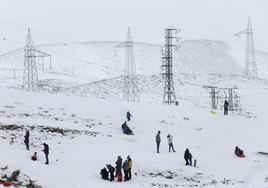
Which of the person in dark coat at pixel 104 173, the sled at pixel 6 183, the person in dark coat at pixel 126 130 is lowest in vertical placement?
the person in dark coat at pixel 104 173

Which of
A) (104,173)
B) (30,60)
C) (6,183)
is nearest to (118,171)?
(104,173)

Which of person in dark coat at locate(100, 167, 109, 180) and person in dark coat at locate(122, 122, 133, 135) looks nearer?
person in dark coat at locate(100, 167, 109, 180)

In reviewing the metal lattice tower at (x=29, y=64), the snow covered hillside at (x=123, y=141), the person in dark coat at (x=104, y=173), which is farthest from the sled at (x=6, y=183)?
the metal lattice tower at (x=29, y=64)

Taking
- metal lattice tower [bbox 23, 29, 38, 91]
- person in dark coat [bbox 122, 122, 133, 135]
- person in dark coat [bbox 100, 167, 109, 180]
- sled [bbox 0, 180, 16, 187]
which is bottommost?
person in dark coat [bbox 100, 167, 109, 180]

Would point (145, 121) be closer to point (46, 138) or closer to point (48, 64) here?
point (46, 138)

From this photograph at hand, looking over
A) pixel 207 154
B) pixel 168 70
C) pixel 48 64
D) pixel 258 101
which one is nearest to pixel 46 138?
pixel 207 154

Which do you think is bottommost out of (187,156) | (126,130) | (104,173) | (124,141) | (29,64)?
(104,173)

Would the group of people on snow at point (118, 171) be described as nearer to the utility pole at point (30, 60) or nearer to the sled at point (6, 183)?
the sled at point (6, 183)

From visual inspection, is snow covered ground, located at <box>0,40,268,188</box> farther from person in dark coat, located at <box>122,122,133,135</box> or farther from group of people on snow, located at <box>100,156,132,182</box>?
person in dark coat, located at <box>122,122,133,135</box>

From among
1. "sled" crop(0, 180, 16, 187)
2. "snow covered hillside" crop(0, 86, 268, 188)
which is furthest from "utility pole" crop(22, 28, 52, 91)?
"sled" crop(0, 180, 16, 187)

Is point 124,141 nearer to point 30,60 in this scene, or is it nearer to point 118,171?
point 118,171

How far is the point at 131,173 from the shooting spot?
39.4m

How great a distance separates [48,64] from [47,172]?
158347 mm

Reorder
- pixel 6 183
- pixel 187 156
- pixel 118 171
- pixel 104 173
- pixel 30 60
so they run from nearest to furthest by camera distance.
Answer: pixel 6 183
pixel 104 173
pixel 118 171
pixel 187 156
pixel 30 60
